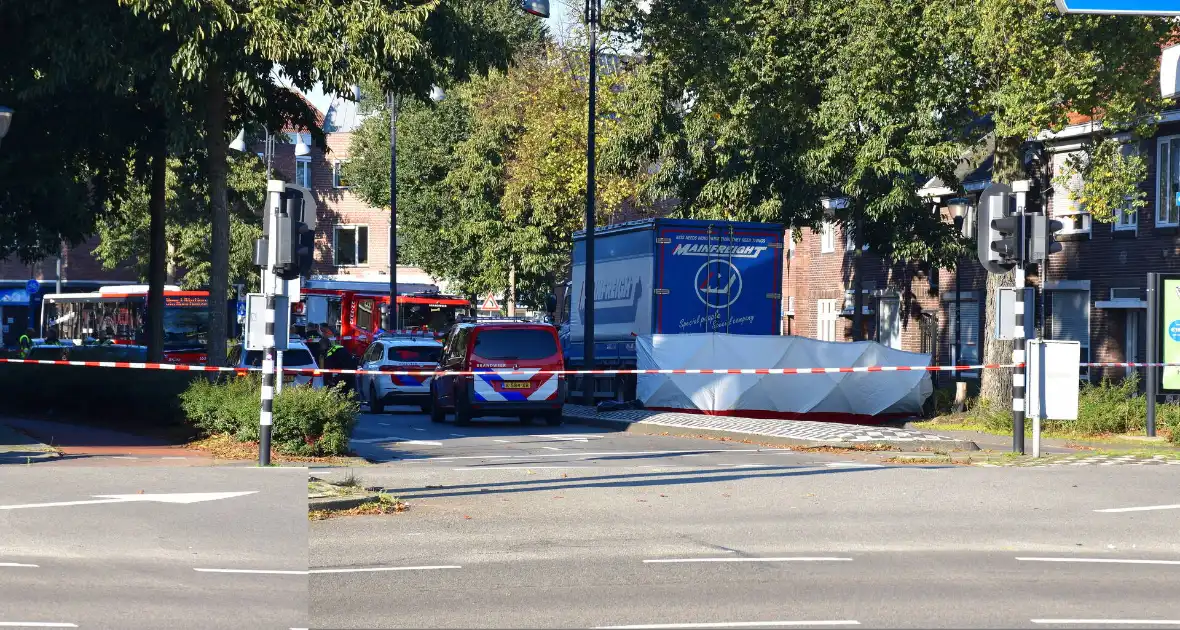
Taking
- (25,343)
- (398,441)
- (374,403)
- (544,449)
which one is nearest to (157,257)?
(374,403)

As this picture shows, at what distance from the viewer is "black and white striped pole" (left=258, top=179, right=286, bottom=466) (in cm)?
1656

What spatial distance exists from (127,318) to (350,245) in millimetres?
23362

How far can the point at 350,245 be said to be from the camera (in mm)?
77875

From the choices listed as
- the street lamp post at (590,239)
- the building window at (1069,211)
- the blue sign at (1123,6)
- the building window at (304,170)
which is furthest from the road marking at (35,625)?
the building window at (304,170)

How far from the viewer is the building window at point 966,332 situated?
135ft

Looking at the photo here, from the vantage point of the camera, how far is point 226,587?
911 centimetres

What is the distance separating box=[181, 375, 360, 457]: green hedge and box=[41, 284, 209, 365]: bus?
2094 cm

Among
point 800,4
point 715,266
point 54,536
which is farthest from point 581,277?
point 54,536

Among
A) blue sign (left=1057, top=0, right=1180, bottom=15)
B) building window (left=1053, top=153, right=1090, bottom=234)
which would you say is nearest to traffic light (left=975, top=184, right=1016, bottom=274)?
blue sign (left=1057, top=0, right=1180, bottom=15)

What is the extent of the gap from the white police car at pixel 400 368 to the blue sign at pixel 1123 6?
2144 cm

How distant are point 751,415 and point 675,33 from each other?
795cm

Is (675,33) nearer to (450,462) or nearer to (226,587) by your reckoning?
(450,462)

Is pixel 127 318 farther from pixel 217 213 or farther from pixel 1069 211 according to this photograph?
pixel 217 213

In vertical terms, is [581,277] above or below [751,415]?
above
